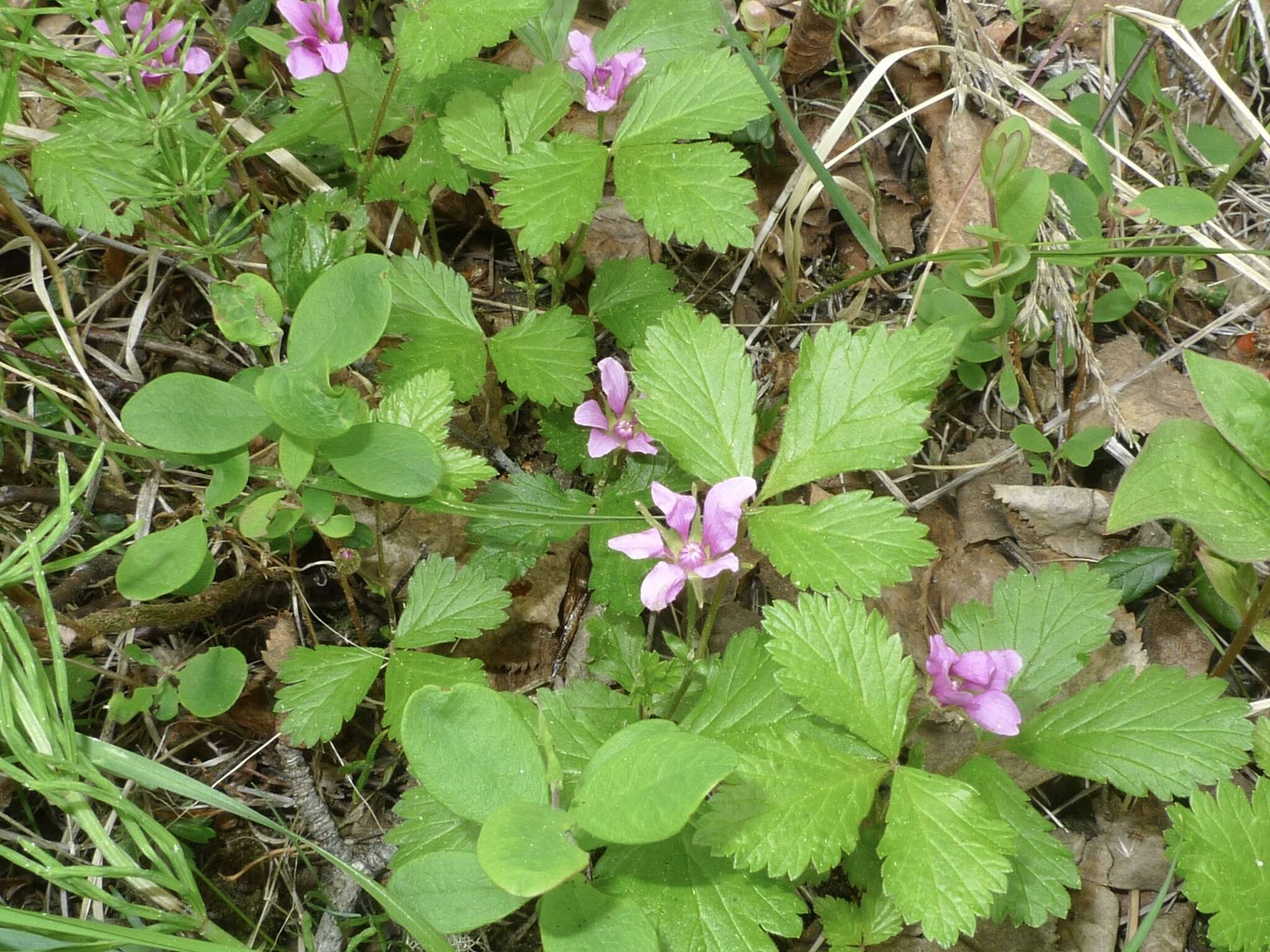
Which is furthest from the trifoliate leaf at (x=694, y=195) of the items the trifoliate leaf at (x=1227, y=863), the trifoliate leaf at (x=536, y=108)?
the trifoliate leaf at (x=1227, y=863)

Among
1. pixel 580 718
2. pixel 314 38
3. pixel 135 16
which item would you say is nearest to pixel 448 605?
pixel 580 718

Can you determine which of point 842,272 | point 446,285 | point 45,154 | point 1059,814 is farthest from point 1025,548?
point 45,154

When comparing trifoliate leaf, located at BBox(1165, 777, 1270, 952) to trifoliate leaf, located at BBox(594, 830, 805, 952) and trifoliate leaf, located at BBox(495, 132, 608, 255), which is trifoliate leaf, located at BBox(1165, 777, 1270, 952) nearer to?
trifoliate leaf, located at BBox(594, 830, 805, 952)

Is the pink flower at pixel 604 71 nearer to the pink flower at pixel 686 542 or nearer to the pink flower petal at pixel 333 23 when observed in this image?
the pink flower petal at pixel 333 23

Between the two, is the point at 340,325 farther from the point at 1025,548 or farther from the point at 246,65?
the point at 1025,548

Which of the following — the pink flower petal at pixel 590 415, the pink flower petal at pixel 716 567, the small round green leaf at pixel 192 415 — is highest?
the small round green leaf at pixel 192 415
